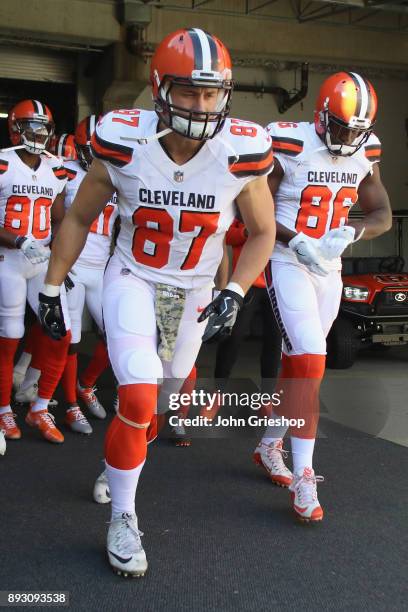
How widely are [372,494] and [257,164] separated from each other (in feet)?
6.00

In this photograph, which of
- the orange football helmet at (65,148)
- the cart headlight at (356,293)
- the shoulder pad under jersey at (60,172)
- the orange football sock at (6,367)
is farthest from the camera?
the cart headlight at (356,293)

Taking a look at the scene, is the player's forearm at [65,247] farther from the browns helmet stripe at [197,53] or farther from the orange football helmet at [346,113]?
the orange football helmet at [346,113]

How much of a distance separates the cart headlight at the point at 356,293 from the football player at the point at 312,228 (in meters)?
3.98

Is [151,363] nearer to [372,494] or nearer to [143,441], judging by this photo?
[143,441]

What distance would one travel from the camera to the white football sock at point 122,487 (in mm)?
2865

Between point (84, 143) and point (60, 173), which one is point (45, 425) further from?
point (84, 143)

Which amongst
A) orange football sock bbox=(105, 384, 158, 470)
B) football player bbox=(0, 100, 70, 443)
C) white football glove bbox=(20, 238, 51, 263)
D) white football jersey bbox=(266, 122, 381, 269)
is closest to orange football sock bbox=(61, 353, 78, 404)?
football player bbox=(0, 100, 70, 443)

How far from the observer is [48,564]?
2879mm

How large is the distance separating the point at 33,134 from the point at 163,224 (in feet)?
7.60

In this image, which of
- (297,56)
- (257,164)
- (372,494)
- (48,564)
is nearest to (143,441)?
(48,564)

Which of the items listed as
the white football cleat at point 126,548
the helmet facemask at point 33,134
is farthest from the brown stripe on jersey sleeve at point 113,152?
the helmet facemask at point 33,134

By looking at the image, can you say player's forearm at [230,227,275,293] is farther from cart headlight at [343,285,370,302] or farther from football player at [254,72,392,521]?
cart headlight at [343,285,370,302]

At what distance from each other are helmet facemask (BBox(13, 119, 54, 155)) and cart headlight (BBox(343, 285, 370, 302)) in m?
4.04

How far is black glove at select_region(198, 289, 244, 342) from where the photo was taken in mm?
2830
